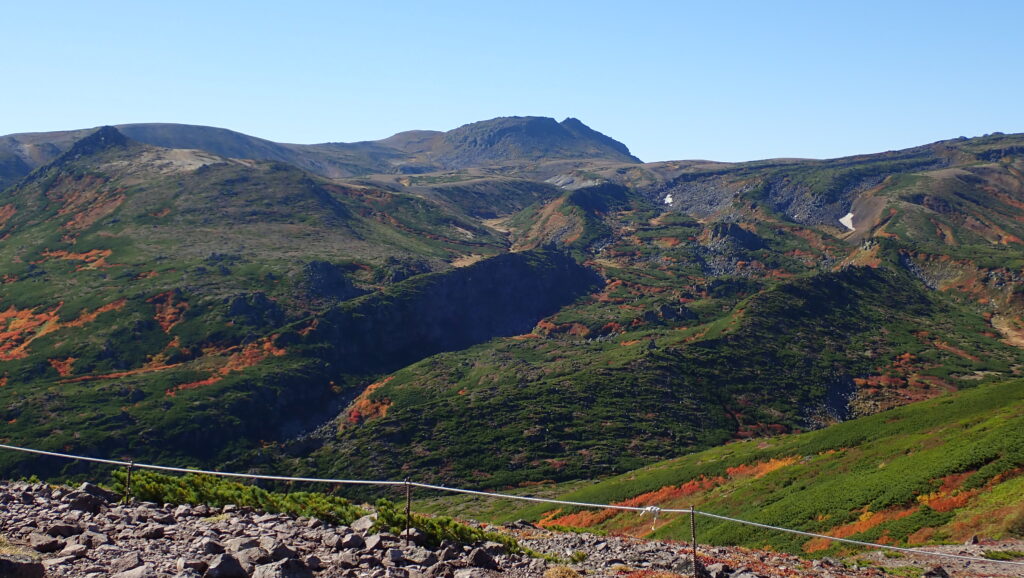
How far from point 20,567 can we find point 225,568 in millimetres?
3879

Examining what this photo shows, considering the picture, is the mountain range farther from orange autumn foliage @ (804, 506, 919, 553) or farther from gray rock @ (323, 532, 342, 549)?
gray rock @ (323, 532, 342, 549)

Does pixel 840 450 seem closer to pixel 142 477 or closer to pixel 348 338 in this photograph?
pixel 142 477

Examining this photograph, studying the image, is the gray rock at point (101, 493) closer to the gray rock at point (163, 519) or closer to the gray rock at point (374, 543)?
the gray rock at point (163, 519)

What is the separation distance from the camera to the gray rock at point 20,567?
12.8 metres

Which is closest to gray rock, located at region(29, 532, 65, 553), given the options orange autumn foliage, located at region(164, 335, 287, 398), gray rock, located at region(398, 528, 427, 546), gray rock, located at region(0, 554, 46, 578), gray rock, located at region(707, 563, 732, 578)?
gray rock, located at region(0, 554, 46, 578)

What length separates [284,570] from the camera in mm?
14539

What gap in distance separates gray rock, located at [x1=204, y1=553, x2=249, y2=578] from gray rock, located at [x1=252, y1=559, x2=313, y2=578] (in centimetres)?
31

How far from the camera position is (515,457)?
8631 centimetres

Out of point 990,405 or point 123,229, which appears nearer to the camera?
point 990,405

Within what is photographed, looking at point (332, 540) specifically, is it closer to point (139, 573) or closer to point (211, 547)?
point (211, 547)

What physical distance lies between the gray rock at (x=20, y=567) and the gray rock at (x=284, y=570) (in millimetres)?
4255

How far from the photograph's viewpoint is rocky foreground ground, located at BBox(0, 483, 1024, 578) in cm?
1441

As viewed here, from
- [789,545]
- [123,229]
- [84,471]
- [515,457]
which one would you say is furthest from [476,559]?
[123,229]

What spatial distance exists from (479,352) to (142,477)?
11600 centimetres
